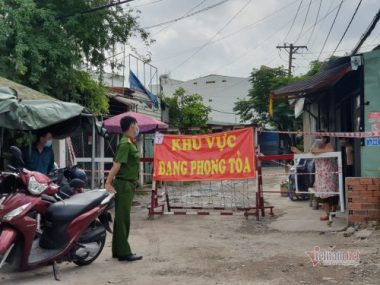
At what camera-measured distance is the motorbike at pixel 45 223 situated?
5109 millimetres

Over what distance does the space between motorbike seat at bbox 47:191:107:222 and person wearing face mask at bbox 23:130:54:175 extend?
82.6 inches

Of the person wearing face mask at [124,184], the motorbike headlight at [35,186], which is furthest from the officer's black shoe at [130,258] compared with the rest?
the motorbike headlight at [35,186]

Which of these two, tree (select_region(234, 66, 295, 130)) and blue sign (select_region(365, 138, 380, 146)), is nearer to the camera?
blue sign (select_region(365, 138, 380, 146))

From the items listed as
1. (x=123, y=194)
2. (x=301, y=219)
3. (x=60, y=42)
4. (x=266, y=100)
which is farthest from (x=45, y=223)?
(x=266, y=100)

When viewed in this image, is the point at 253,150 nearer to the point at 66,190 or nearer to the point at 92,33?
the point at 66,190

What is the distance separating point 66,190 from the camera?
642 cm

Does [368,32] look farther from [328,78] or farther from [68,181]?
[68,181]

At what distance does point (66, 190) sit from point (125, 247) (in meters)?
1.03

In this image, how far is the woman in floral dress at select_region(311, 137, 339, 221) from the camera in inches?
344

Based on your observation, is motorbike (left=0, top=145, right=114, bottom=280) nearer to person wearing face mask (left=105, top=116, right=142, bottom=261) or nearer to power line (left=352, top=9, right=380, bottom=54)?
person wearing face mask (left=105, top=116, right=142, bottom=261)

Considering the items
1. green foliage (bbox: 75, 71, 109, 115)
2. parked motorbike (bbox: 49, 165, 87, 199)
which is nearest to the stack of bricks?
parked motorbike (bbox: 49, 165, 87, 199)

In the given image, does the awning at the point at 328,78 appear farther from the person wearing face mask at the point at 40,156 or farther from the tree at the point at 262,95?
the tree at the point at 262,95

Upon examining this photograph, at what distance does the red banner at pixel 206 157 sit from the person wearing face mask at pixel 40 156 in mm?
2672

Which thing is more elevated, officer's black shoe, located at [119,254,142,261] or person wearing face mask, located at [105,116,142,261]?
person wearing face mask, located at [105,116,142,261]
